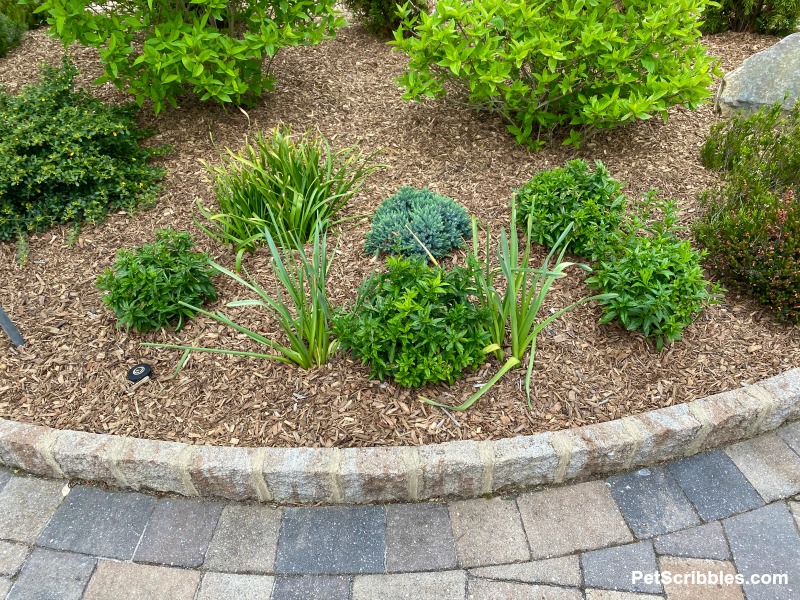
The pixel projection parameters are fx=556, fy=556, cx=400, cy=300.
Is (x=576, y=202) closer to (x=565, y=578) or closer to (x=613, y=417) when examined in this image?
(x=613, y=417)

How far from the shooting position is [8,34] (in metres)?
5.00

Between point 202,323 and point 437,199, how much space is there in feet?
4.59

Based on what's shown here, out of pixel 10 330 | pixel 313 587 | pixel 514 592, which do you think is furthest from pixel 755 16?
pixel 10 330

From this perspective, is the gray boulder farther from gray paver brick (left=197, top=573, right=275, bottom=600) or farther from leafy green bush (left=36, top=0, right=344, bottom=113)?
gray paver brick (left=197, top=573, right=275, bottom=600)

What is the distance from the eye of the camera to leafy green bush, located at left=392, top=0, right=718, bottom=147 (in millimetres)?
3160

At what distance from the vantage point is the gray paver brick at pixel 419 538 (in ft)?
6.70

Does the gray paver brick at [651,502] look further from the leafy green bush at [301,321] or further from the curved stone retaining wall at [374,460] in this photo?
the leafy green bush at [301,321]

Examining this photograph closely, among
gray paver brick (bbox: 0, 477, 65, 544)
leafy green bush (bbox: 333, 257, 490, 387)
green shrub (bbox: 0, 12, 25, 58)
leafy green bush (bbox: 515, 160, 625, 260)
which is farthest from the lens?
green shrub (bbox: 0, 12, 25, 58)

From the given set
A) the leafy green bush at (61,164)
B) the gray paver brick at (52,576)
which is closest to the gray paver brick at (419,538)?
the gray paver brick at (52,576)

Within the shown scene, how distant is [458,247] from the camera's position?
Answer: 3029 millimetres

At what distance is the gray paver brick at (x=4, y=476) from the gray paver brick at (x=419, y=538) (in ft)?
5.29

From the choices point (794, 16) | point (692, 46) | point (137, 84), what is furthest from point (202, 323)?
point (794, 16)

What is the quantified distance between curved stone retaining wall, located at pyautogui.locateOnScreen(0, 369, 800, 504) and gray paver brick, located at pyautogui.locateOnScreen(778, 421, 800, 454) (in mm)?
227

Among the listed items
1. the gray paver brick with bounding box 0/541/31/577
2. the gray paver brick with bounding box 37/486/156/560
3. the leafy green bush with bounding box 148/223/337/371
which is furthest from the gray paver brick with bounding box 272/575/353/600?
the gray paver brick with bounding box 0/541/31/577
